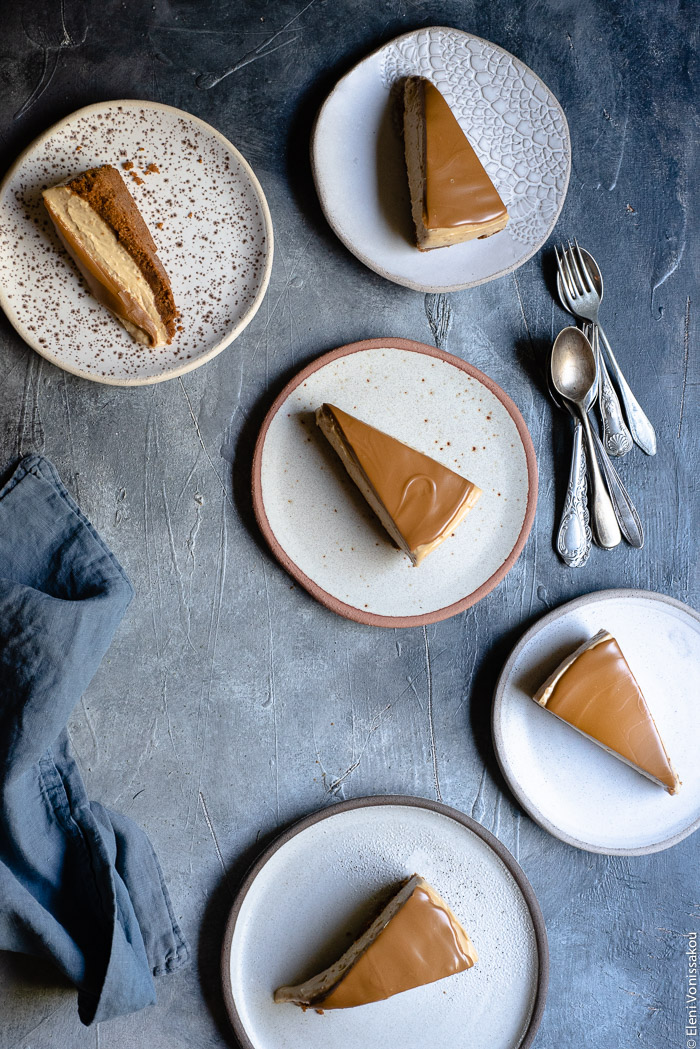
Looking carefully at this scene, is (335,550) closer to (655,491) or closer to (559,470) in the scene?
(559,470)

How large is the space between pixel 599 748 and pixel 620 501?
0.57 meters

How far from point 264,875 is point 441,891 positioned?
391 mm

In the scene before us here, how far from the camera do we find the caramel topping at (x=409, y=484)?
1453 mm

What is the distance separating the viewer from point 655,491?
1684 millimetres

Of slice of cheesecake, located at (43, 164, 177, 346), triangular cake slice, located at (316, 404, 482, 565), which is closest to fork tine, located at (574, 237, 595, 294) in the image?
triangular cake slice, located at (316, 404, 482, 565)

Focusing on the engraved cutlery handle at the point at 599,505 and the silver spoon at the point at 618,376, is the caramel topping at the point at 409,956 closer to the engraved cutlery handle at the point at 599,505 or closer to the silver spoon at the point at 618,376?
the engraved cutlery handle at the point at 599,505

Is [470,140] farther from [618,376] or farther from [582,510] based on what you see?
[582,510]

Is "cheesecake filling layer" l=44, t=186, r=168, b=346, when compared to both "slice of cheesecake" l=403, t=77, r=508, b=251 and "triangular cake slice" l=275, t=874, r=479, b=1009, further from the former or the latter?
"triangular cake slice" l=275, t=874, r=479, b=1009

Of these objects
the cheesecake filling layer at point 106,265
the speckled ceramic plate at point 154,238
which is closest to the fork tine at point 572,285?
the speckled ceramic plate at point 154,238

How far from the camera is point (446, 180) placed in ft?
4.80

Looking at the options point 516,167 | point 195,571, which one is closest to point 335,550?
point 195,571

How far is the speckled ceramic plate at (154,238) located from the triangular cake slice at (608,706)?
1.02 metres

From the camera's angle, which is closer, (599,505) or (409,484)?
(409,484)

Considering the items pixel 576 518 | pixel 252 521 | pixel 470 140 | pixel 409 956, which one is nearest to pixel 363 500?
pixel 252 521
